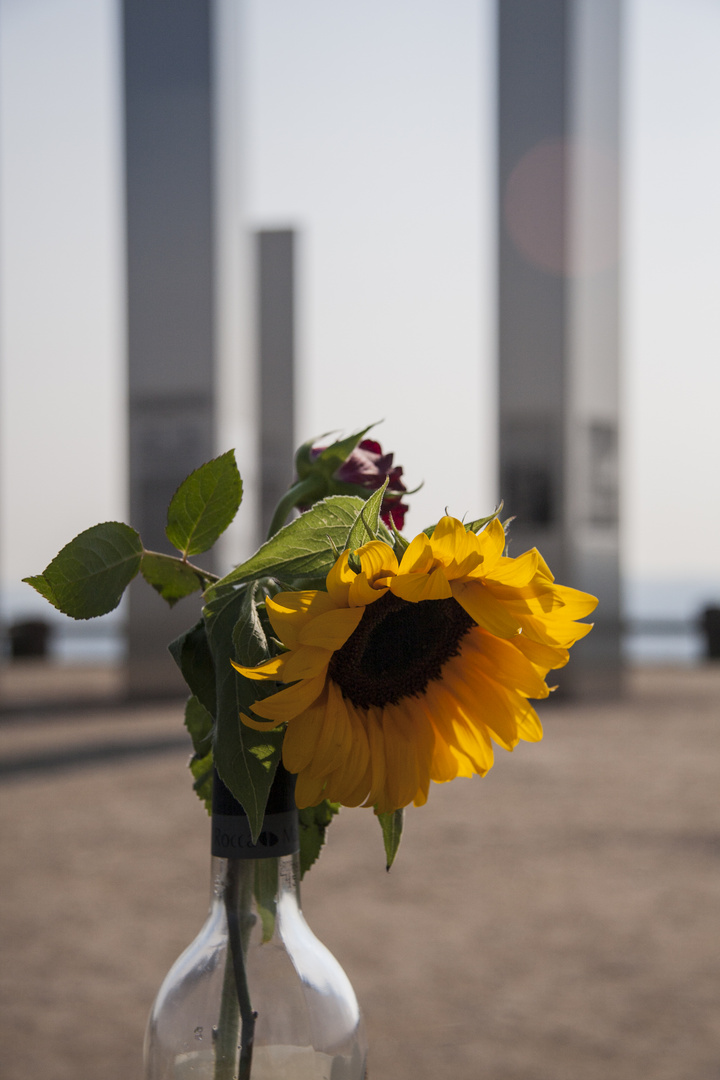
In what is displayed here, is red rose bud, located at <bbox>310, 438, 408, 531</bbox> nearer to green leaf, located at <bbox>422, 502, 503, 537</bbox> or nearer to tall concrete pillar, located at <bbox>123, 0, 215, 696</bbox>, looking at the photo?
green leaf, located at <bbox>422, 502, 503, 537</bbox>

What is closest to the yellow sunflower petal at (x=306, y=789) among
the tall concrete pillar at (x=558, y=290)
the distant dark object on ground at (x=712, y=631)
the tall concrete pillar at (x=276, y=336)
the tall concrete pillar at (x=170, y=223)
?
the tall concrete pillar at (x=558, y=290)

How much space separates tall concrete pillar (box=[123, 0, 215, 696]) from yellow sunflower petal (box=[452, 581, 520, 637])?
331 inches

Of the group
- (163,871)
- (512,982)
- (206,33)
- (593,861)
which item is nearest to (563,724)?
(593,861)

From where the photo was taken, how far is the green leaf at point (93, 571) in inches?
21.5

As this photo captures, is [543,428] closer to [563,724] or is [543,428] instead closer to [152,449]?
[563,724]

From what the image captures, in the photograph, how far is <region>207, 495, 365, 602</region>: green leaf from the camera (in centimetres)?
51

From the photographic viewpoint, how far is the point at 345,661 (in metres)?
0.56

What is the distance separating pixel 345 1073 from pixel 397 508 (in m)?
0.35

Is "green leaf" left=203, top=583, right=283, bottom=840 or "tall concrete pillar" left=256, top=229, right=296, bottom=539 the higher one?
"tall concrete pillar" left=256, top=229, right=296, bottom=539

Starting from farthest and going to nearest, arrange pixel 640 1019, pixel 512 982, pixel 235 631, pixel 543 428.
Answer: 1. pixel 543 428
2. pixel 512 982
3. pixel 640 1019
4. pixel 235 631

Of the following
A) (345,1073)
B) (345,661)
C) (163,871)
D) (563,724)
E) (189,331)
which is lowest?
(563,724)

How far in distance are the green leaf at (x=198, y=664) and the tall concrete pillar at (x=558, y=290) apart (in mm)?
8014

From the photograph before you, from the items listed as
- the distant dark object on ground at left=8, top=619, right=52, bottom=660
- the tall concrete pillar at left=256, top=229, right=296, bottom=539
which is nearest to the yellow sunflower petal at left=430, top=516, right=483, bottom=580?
the tall concrete pillar at left=256, top=229, right=296, bottom=539

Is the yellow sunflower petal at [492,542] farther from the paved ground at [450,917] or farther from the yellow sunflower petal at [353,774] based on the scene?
the paved ground at [450,917]
